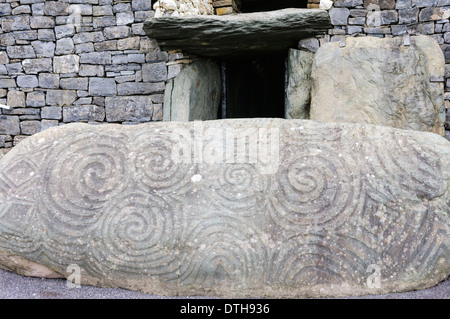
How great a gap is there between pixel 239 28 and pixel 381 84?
61.0 inches

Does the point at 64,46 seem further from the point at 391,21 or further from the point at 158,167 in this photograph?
the point at 391,21

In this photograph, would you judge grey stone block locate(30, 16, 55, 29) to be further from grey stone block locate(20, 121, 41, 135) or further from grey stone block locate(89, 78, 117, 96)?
grey stone block locate(20, 121, 41, 135)

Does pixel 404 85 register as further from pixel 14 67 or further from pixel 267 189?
pixel 14 67

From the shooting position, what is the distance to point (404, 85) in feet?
13.8

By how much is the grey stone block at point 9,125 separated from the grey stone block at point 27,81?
1.37ft

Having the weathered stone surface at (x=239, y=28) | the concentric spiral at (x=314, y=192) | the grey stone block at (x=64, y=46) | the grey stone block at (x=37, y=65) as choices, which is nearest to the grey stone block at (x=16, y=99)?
the grey stone block at (x=37, y=65)

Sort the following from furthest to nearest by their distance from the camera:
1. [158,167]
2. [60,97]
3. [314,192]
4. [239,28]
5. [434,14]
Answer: [60,97]
[434,14]
[239,28]
[158,167]
[314,192]

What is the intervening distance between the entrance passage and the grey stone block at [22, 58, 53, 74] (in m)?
2.17

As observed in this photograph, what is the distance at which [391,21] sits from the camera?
4.78 metres

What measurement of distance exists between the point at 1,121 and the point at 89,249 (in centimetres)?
399

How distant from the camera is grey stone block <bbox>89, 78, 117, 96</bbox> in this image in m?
5.23

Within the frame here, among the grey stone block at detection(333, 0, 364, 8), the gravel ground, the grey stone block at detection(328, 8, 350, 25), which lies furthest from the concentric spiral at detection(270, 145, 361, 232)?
the grey stone block at detection(333, 0, 364, 8)

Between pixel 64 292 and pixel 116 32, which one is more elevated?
pixel 116 32

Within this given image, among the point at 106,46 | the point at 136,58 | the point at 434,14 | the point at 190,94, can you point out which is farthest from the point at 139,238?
the point at 434,14
